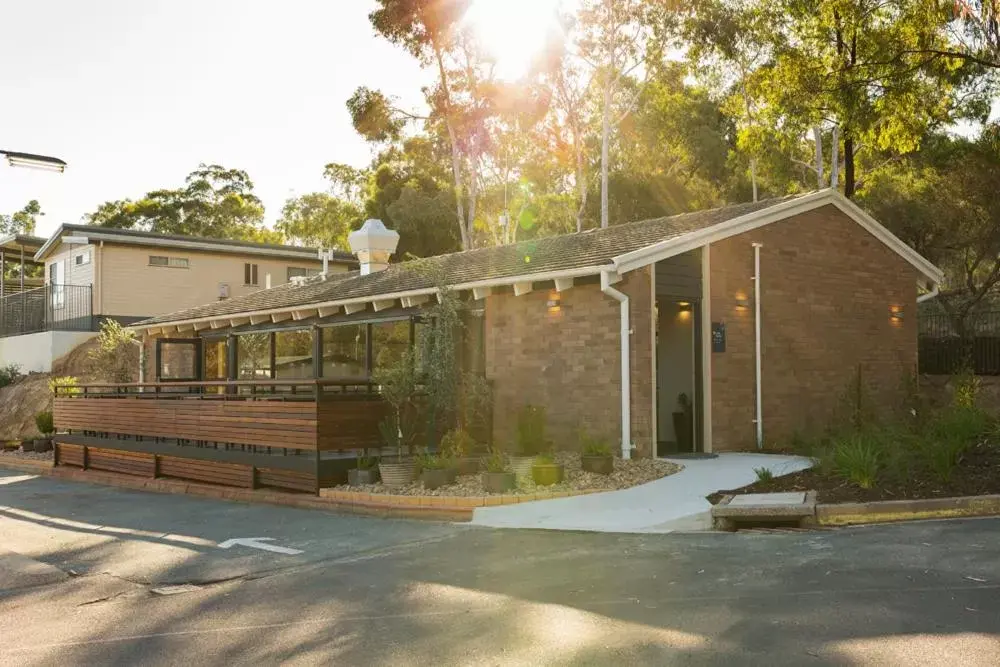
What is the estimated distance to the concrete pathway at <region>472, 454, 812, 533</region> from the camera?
10.2 metres

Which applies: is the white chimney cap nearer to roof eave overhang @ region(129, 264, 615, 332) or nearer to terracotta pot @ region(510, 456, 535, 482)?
roof eave overhang @ region(129, 264, 615, 332)

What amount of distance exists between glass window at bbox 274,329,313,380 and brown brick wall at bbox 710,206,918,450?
30.2 ft

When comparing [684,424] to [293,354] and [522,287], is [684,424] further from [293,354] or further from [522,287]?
[293,354]

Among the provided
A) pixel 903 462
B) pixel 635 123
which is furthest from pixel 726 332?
pixel 635 123

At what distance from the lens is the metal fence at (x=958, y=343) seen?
2431 cm

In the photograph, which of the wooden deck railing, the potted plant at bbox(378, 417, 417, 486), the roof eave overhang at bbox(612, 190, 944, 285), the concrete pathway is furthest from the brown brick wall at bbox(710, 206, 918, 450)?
the wooden deck railing

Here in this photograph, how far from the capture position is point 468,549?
9086 mm

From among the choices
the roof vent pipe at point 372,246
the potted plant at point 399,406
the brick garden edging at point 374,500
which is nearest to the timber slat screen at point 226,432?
the potted plant at point 399,406

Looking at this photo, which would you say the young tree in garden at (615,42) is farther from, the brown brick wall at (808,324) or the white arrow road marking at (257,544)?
the white arrow road marking at (257,544)

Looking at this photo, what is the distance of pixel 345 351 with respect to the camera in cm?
1923

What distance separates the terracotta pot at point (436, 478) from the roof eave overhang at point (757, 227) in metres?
4.01

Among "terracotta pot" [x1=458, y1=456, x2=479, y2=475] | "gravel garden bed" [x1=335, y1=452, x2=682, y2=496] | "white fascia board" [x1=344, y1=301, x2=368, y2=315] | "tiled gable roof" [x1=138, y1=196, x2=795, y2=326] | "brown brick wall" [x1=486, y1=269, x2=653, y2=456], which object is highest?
"tiled gable roof" [x1=138, y1=196, x2=795, y2=326]

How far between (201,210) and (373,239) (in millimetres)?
41104

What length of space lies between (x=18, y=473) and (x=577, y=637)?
62.6ft
